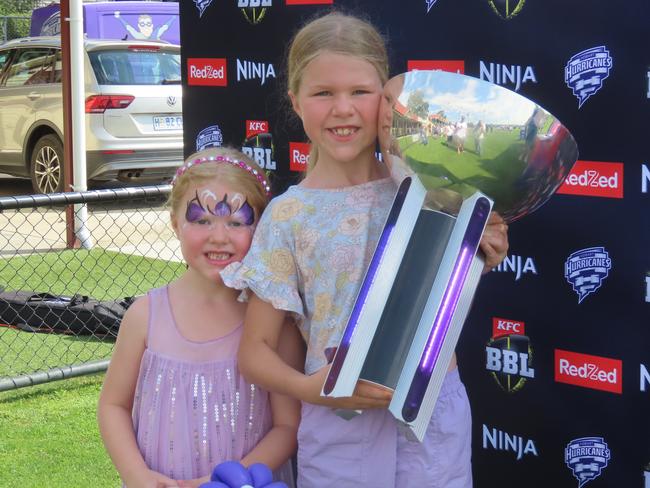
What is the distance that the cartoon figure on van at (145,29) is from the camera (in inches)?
609

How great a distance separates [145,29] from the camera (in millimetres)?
15781

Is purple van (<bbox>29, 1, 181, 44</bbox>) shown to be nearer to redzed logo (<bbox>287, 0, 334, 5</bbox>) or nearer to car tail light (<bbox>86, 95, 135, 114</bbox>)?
car tail light (<bbox>86, 95, 135, 114</bbox>)

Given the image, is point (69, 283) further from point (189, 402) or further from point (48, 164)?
point (189, 402)

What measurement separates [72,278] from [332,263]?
18.3 ft

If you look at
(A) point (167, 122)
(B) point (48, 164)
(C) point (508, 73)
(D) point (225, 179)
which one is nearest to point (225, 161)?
(D) point (225, 179)

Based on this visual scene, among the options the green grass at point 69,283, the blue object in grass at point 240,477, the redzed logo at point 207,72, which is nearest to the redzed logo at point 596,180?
the blue object in grass at point 240,477

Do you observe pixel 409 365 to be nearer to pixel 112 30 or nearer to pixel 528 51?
pixel 528 51

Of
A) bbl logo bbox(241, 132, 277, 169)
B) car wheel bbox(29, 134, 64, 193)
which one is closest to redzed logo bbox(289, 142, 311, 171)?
bbl logo bbox(241, 132, 277, 169)

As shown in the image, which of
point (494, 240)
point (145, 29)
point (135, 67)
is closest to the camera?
point (494, 240)

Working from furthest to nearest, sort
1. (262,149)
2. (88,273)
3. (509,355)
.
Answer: (88,273), (262,149), (509,355)

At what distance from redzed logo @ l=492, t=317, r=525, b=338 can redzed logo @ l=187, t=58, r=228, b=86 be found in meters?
1.59

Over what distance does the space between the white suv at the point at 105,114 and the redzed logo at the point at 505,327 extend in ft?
22.7

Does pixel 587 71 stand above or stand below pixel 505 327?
above

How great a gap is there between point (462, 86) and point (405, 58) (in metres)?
1.56
